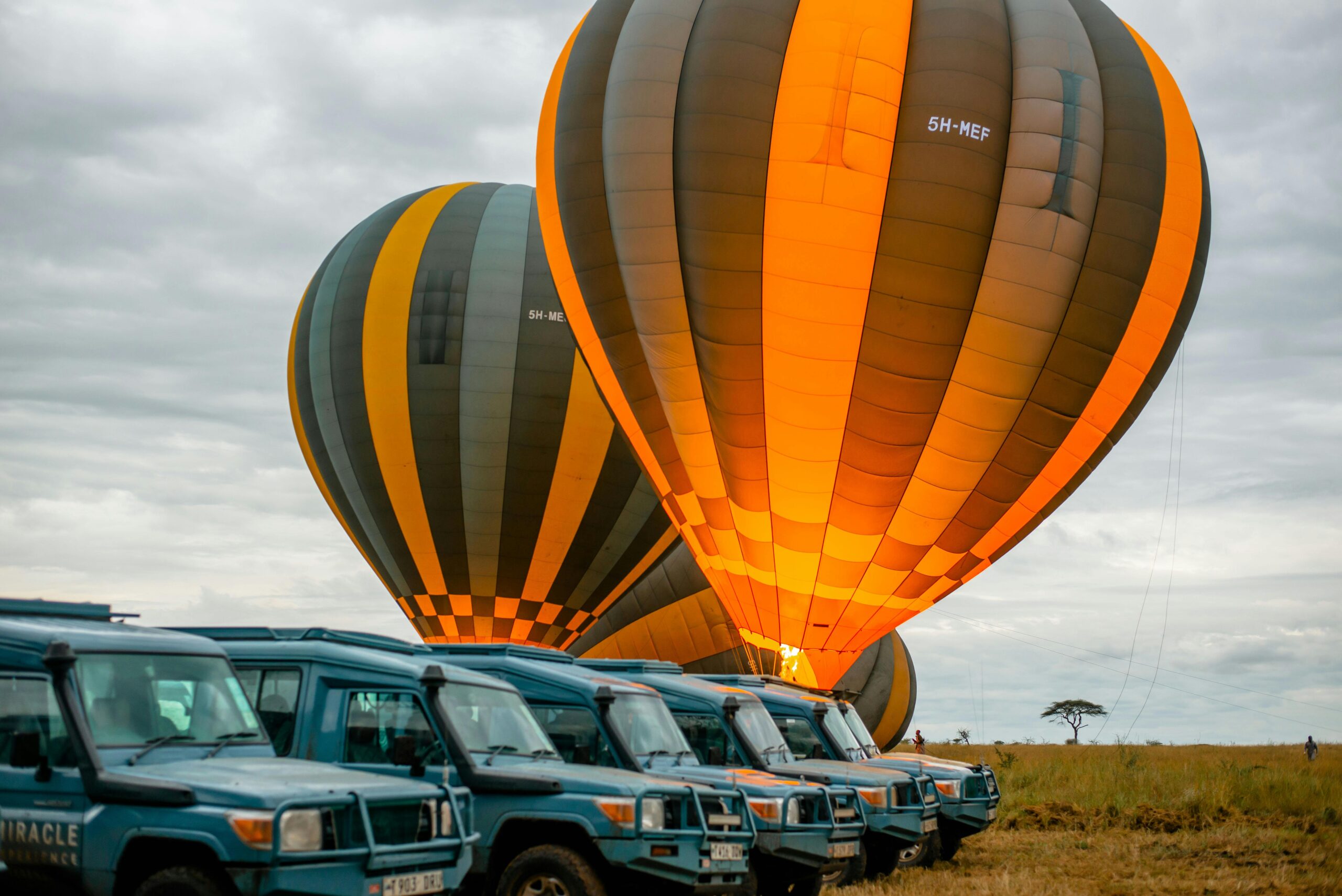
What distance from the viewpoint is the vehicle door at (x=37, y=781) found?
292 inches

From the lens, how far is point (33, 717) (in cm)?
785

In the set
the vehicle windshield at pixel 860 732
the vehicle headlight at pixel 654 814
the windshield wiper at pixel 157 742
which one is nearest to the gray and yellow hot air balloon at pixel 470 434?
the vehicle windshield at pixel 860 732

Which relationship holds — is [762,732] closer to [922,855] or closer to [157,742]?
[922,855]

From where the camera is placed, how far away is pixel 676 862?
9.20 meters

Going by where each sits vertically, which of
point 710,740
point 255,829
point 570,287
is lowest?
point 255,829

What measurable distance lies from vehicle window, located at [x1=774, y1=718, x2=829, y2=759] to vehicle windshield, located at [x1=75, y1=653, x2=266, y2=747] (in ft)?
24.4

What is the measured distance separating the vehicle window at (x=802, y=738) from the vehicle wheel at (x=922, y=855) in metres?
1.51

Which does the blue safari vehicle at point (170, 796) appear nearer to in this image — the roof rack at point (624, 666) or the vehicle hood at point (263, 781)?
the vehicle hood at point (263, 781)

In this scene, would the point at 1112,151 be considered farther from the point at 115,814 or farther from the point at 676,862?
the point at 115,814

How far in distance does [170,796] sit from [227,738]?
117 centimetres

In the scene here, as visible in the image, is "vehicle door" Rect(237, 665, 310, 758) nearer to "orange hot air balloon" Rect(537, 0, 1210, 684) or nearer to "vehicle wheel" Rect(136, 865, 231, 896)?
"vehicle wheel" Rect(136, 865, 231, 896)

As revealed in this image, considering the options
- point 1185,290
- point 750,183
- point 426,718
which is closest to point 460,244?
point 750,183

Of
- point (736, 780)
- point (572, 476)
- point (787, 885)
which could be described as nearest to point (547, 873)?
point (736, 780)

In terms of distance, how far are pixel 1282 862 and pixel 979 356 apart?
7.93 metres
